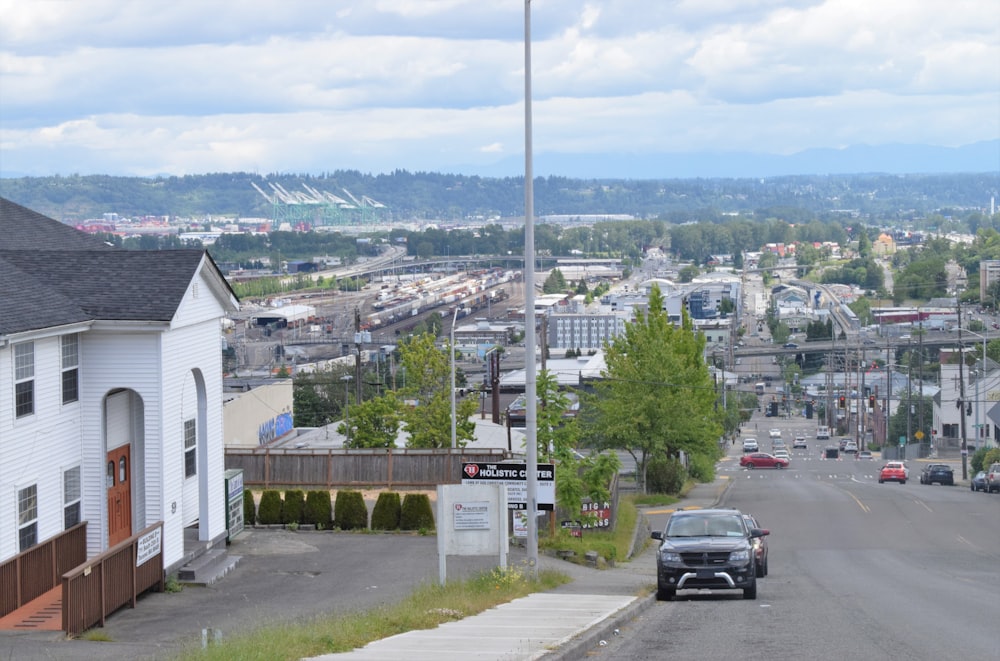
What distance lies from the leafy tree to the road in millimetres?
9265

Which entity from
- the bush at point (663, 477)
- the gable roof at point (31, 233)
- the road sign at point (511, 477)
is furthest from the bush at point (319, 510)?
the bush at point (663, 477)

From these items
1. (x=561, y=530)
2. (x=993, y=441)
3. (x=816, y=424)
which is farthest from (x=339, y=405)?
(x=816, y=424)

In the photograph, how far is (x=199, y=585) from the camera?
22.1m

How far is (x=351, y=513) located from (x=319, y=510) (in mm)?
771

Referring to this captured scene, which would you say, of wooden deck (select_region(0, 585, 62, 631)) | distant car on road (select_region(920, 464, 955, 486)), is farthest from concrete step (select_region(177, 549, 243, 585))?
distant car on road (select_region(920, 464, 955, 486))

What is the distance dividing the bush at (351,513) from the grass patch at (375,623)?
8.53 metres

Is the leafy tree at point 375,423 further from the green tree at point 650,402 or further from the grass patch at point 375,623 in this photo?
the grass patch at point 375,623

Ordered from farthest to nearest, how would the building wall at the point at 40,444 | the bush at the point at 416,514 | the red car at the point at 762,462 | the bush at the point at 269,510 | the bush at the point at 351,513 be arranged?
the red car at the point at 762,462, the bush at the point at 269,510, the bush at the point at 351,513, the bush at the point at 416,514, the building wall at the point at 40,444

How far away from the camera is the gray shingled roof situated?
20.3 m

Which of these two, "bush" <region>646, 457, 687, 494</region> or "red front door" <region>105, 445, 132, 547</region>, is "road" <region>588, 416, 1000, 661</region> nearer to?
"bush" <region>646, 457, 687, 494</region>

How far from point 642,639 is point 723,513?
23.0 feet

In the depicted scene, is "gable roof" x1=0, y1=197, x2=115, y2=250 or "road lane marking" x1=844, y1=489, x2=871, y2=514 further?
"road lane marking" x1=844, y1=489, x2=871, y2=514

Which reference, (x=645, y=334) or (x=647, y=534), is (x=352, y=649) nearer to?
(x=647, y=534)

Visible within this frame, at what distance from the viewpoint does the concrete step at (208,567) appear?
22.1 meters
